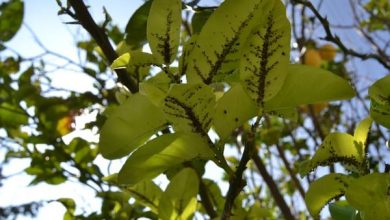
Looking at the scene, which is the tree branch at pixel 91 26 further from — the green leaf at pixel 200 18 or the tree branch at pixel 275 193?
the tree branch at pixel 275 193

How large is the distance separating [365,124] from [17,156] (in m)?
0.98

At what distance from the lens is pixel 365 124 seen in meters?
0.43

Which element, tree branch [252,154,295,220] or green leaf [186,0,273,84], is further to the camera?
tree branch [252,154,295,220]

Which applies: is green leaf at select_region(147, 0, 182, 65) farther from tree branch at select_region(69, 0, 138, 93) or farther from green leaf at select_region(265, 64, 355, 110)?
tree branch at select_region(69, 0, 138, 93)

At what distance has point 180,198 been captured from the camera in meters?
0.51

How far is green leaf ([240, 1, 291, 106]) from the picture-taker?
1.05 ft

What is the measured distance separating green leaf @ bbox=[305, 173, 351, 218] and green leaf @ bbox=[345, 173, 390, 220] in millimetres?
31

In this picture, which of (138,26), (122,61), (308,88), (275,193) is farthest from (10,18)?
(308,88)

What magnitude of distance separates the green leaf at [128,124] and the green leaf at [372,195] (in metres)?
0.17

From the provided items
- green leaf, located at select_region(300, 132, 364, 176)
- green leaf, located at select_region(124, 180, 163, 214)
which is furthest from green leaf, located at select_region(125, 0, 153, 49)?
green leaf, located at select_region(300, 132, 364, 176)

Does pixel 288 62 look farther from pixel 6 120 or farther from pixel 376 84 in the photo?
pixel 6 120

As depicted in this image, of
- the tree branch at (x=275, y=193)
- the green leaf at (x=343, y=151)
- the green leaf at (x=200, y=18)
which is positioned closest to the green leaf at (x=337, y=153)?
the green leaf at (x=343, y=151)

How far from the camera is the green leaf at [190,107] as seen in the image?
1.01 feet

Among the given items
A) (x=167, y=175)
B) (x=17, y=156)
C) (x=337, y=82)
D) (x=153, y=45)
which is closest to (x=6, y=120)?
(x=17, y=156)
